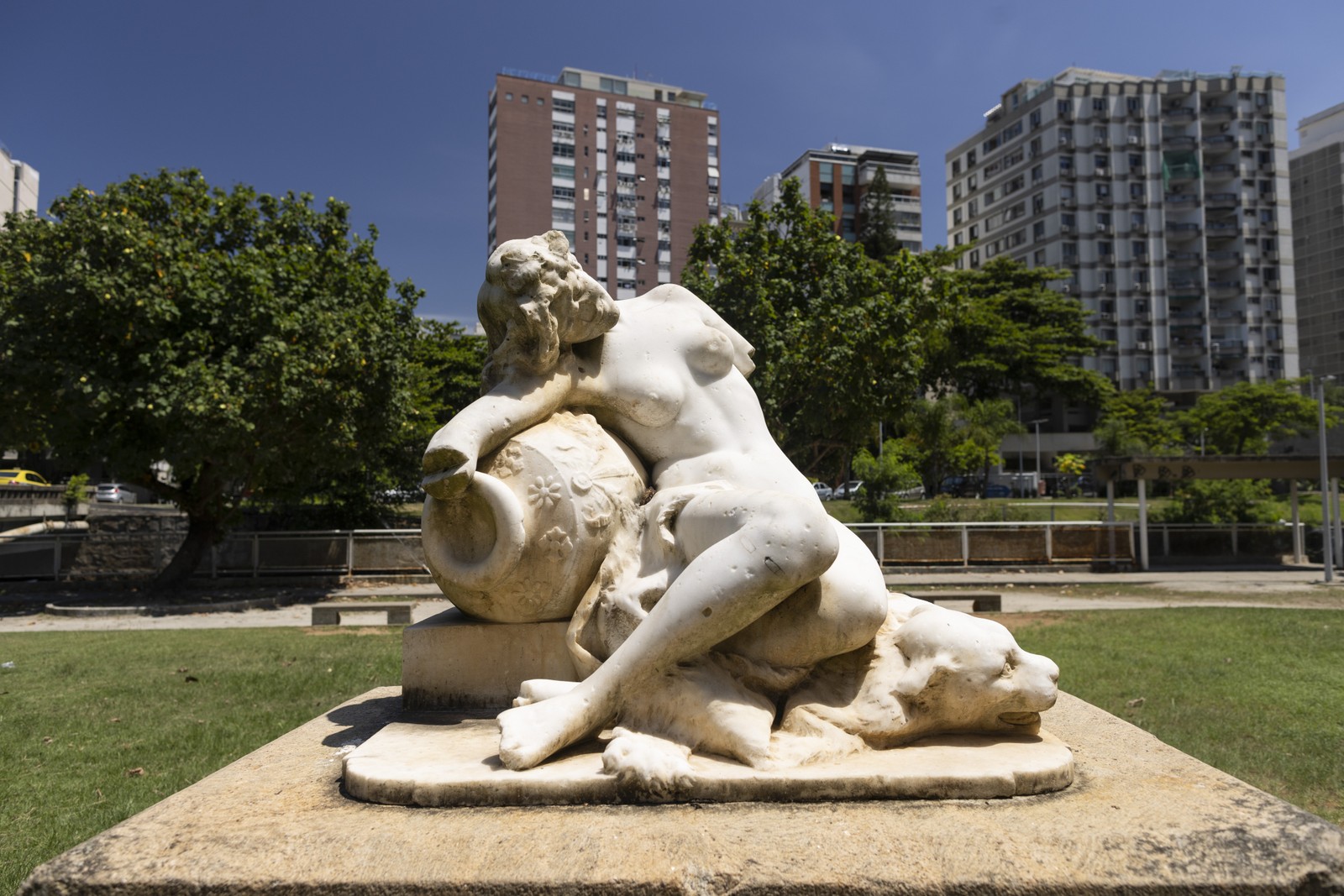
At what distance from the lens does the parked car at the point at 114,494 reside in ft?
129

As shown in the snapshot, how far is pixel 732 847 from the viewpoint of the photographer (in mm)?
1960

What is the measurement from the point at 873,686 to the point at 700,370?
1159 mm

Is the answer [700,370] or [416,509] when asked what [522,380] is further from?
[416,509]

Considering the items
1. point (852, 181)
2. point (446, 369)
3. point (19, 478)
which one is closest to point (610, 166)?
point (852, 181)

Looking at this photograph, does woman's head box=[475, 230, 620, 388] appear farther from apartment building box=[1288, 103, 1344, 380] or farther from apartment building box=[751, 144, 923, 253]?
apartment building box=[1288, 103, 1344, 380]

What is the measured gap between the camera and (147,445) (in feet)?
45.8

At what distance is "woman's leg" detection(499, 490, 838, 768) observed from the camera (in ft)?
7.85

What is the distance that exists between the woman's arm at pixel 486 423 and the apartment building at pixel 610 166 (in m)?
55.6

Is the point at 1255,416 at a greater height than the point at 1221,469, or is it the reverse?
the point at 1255,416

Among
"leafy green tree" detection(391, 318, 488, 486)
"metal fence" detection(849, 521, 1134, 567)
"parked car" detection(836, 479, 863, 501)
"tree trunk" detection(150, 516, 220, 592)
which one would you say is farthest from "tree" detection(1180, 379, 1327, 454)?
"tree trunk" detection(150, 516, 220, 592)

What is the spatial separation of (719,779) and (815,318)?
15866 millimetres

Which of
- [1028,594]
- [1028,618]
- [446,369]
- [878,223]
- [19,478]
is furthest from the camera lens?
[878,223]

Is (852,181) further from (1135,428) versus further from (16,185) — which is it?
(16,185)

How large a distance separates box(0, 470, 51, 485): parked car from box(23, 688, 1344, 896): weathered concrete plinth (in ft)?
133
